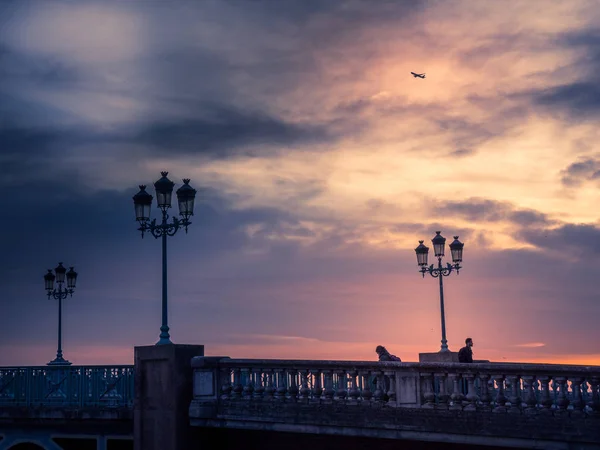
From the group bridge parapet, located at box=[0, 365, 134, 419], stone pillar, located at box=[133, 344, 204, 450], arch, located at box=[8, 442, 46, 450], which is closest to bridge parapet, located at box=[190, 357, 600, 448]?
stone pillar, located at box=[133, 344, 204, 450]

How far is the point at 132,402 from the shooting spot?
75.8 feet

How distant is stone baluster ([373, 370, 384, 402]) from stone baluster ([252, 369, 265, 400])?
294 centimetres

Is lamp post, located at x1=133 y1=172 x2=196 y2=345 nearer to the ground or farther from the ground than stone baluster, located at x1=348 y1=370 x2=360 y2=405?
farther from the ground

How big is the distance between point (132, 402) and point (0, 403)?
5.40 metres

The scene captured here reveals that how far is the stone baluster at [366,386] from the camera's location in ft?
60.4

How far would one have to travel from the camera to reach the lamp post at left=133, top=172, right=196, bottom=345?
21672 mm

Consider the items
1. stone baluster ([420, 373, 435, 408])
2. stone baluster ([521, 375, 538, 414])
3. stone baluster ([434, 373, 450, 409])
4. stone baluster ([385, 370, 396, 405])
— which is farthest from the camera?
stone baluster ([385, 370, 396, 405])

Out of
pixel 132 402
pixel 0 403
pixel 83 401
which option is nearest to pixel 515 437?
pixel 132 402

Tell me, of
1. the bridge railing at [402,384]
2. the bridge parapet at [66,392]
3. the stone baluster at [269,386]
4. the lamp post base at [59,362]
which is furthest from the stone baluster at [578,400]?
the lamp post base at [59,362]

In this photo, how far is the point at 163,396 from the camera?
69.8ft

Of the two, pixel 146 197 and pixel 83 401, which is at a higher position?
pixel 146 197

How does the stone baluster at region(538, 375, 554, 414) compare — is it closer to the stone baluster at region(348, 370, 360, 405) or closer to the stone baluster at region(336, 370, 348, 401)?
the stone baluster at region(348, 370, 360, 405)

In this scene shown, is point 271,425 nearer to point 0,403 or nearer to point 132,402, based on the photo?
point 132,402

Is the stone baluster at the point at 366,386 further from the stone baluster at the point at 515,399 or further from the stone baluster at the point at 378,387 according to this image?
the stone baluster at the point at 515,399
